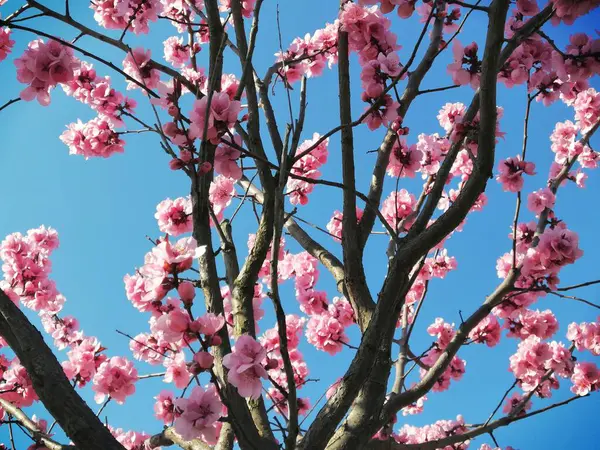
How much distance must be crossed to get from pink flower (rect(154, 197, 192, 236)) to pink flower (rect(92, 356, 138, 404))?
891 mm

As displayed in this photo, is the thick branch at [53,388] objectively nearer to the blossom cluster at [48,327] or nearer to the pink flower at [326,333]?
the blossom cluster at [48,327]

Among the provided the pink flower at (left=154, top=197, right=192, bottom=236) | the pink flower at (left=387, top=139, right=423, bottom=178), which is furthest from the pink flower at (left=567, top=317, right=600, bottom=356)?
the pink flower at (left=154, top=197, right=192, bottom=236)

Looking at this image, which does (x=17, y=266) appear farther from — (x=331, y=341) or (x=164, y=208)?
(x=331, y=341)

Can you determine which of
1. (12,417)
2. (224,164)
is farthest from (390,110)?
(12,417)

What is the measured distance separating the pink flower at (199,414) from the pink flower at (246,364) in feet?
0.31

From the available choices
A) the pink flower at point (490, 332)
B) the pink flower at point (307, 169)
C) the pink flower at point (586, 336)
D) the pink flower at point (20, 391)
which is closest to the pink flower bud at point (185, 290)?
the pink flower at point (20, 391)

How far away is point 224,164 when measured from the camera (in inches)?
74.7

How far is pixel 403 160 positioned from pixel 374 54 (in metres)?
0.61

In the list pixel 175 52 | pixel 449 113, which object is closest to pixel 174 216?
pixel 449 113

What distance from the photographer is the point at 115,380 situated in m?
2.86

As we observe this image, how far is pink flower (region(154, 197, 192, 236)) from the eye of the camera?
2.56 metres

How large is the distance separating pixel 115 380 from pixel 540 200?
9.66 ft

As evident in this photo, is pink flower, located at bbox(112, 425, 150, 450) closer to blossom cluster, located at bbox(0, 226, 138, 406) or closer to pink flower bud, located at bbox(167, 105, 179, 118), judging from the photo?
blossom cluster, located at bbox(0, 226, 138, 406)

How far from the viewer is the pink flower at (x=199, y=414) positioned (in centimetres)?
141
